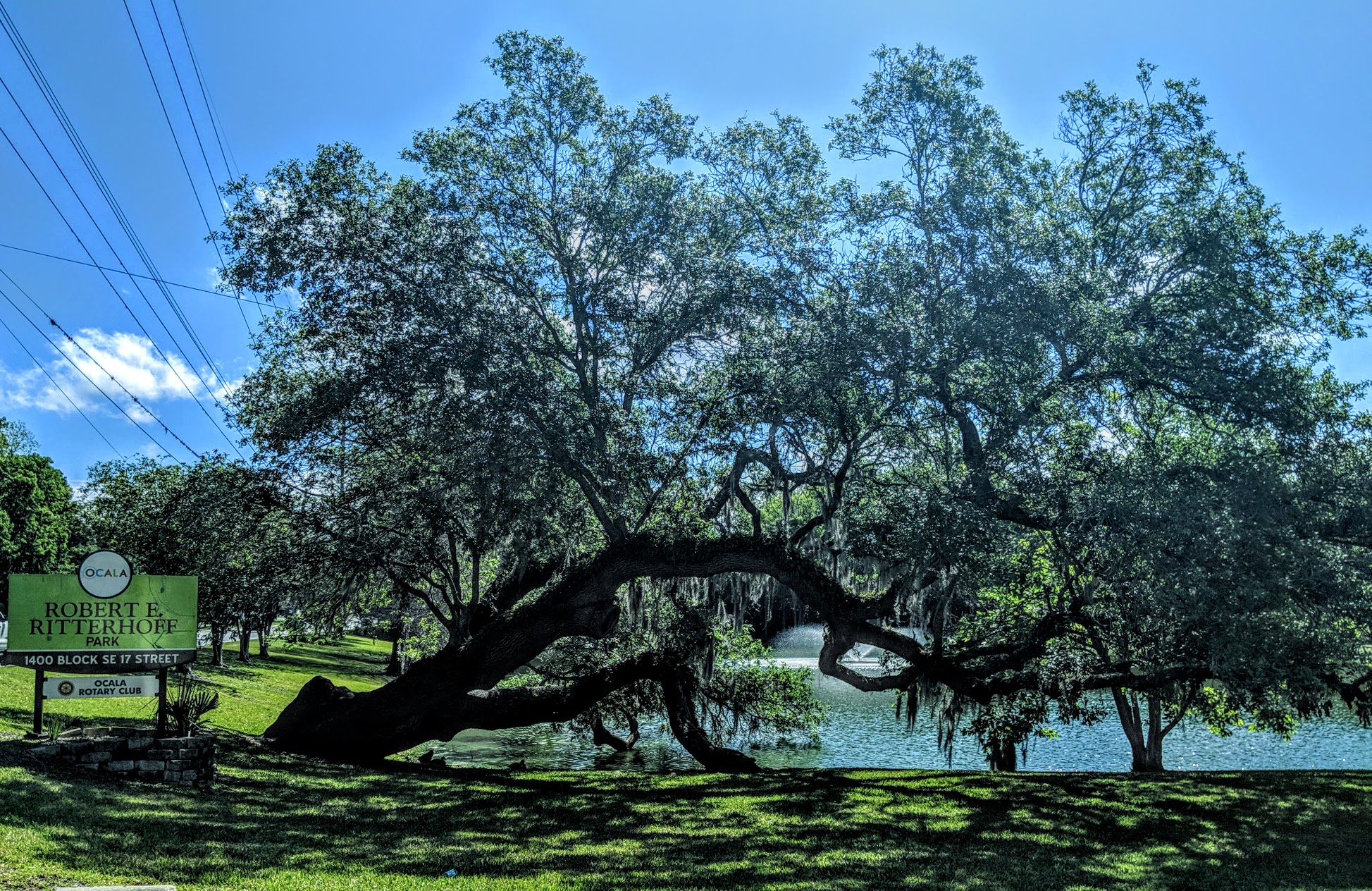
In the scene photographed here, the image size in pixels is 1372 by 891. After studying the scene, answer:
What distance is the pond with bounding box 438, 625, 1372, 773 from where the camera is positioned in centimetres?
1917

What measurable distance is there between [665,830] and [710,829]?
20.1 inches

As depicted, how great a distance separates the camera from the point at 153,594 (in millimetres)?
11312

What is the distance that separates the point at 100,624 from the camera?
435 inches

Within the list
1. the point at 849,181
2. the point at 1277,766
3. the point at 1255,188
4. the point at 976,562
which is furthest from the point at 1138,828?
the point at 1277,766

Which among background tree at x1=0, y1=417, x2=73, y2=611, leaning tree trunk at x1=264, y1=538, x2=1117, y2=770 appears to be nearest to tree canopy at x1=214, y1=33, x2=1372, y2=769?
leaning tree trunk at x1=264, y1=538, x2=1117, y2=770

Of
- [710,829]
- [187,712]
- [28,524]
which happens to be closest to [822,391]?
[710,829]

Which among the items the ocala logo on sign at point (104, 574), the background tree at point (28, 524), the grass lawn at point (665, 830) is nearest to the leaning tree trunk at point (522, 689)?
the grass lawn at point (665, 830)

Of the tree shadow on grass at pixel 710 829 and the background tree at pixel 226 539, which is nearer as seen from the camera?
the tree shadow on grass at pixel 710 829

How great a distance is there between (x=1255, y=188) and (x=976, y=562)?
622cm

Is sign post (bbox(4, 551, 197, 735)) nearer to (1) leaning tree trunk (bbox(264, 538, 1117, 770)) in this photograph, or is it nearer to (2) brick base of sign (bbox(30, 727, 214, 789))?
(2) brick base of sign (bbox(30, 727, 214, 789))

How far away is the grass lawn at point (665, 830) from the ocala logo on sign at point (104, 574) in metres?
1.77

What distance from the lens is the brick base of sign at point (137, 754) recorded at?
32.8 feet

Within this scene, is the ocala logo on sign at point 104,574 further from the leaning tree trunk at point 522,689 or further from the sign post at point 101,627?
the leaning tree trunk at point 522,689

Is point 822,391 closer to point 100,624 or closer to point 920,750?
point 100,624
